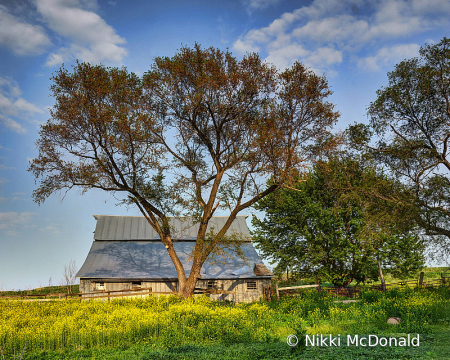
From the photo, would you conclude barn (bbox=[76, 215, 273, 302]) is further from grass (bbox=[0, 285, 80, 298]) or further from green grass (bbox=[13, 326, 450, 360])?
green grass (bbox=[13, 326, 450, 360])

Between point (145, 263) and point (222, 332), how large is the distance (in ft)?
65.7

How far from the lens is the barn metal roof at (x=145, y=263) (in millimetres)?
28062

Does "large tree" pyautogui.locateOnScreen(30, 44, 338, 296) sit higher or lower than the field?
higher

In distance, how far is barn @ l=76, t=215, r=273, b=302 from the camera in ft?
91.7

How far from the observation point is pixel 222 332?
1139cm

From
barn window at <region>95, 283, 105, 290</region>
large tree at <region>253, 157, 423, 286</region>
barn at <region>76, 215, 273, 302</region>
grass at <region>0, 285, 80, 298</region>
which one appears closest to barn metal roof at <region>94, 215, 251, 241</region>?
barn at <region>76, 215, 273, 302</region>

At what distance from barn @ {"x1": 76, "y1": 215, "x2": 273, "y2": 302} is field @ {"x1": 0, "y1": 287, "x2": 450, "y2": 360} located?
11.6m

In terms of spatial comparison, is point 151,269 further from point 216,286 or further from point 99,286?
point 216,286

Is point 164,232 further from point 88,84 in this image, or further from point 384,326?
point 384,326

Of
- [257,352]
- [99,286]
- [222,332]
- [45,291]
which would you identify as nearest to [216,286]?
[99,286]

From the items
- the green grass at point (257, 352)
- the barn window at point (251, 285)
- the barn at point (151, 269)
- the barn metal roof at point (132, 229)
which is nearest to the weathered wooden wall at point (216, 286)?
the barn at point (151, 269)

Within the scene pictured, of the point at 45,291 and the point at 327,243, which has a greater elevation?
the point at 327,243

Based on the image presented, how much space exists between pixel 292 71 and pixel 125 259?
20.4 metres

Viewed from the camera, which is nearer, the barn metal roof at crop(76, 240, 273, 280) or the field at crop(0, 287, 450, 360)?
the field at crop(0, 287, 450, 360)
